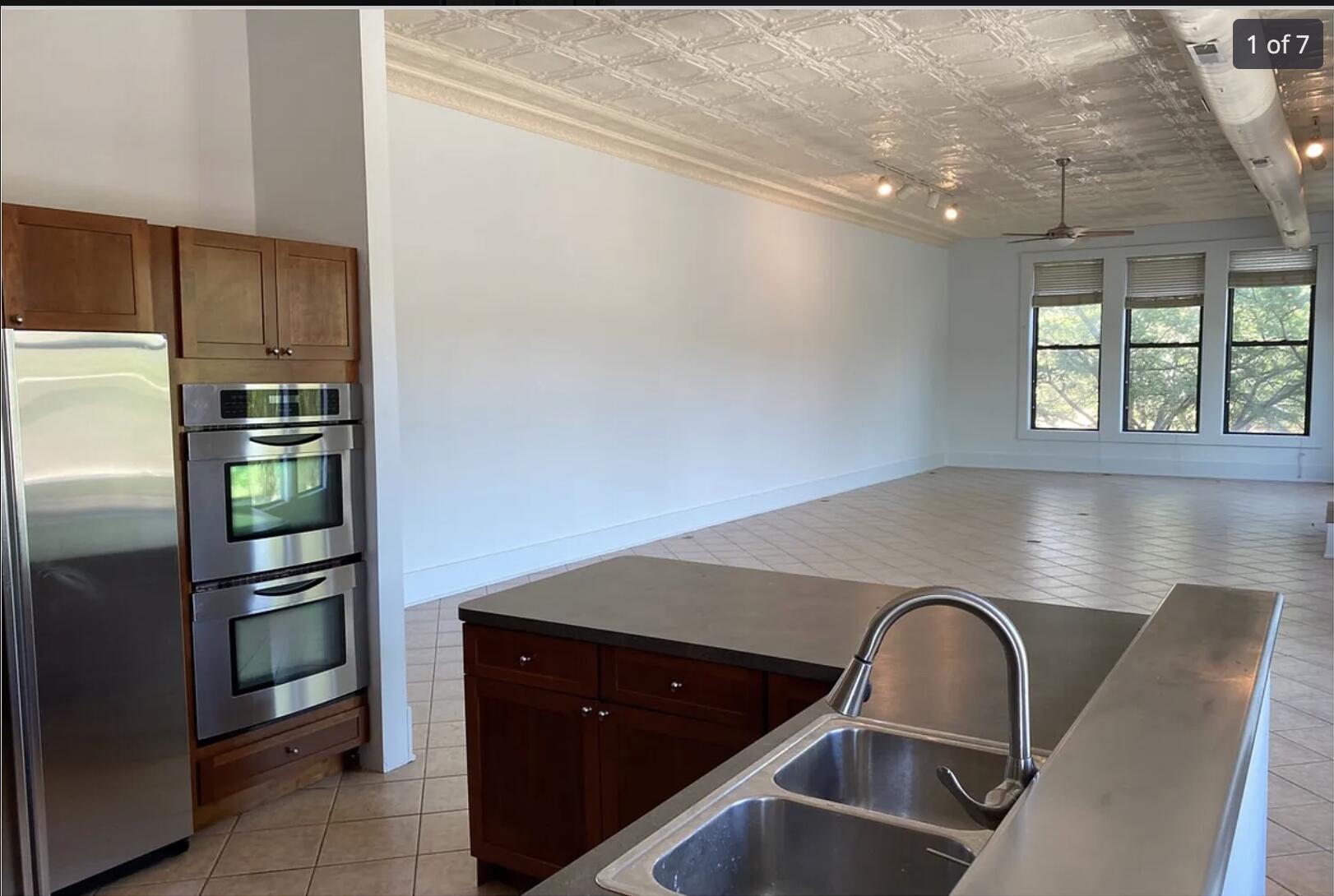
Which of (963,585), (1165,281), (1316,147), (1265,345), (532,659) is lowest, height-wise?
(963,585)

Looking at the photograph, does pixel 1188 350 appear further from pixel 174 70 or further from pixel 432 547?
pixel 174 70

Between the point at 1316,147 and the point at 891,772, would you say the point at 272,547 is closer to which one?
the point at 891,772

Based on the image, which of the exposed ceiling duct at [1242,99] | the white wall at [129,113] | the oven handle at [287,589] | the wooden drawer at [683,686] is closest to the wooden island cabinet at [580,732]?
the wooden drawer at [683,686]

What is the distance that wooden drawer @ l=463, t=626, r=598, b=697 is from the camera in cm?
230

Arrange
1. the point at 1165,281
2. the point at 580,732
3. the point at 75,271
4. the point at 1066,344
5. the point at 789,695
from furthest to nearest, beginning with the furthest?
the point at 1066,344
the point at 1165,281
the point at 75,271
the point at 580,732
the point at 789,695

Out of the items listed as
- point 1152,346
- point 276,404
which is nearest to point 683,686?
point 276,404

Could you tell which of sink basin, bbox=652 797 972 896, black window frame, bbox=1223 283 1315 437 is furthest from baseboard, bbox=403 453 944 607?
black window frame, bbox=1223 283 1315 437

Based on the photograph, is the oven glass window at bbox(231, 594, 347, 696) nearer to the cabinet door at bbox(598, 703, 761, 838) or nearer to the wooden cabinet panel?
the cabinet door at bbox(598, 703, 761, 838)

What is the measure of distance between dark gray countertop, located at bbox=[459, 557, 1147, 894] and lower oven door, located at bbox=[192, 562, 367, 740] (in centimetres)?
102

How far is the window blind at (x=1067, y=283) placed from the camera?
501 inches

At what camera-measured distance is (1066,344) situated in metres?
13.1

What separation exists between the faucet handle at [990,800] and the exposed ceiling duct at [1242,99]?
4.07 m

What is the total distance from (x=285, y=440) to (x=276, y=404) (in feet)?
0.42

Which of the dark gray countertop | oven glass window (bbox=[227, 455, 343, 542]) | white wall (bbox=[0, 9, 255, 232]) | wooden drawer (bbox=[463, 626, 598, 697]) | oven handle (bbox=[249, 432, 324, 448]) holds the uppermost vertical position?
white wall (bbox=[0, 9, 255, 232])
